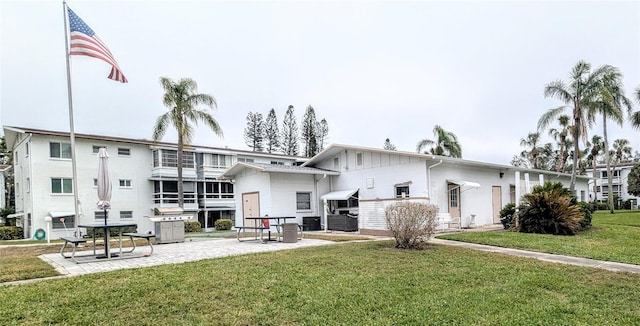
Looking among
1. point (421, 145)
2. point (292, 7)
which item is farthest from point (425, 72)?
point (421, 145)

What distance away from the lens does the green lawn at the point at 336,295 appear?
14.6 feet

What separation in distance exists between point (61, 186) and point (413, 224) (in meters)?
26.6

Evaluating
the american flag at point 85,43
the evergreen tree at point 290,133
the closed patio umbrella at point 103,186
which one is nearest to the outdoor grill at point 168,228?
the closed patio umbrella at point 103,186

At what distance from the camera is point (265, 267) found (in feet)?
24.3

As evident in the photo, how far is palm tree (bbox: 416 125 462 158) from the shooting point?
3105cm

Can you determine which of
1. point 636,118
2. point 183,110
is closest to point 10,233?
point 183,110

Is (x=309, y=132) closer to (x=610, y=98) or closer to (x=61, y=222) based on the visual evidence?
(x=61, y=222)

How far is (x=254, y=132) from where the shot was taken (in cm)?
4662

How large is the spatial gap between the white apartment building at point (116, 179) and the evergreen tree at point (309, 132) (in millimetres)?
11270

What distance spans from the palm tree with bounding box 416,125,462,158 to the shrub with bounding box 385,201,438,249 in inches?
871

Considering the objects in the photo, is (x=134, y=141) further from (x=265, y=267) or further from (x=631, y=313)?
(x=631, y=313)

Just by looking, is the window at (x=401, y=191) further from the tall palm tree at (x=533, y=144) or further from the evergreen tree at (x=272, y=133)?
the tall palm tree at (x=533, y=144)

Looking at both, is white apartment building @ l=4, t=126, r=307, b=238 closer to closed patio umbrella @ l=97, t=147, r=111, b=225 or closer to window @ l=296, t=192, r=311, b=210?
window @ l=296, t=192, r=311, b=210

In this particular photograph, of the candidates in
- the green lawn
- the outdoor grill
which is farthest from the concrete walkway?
the outdoor grill
